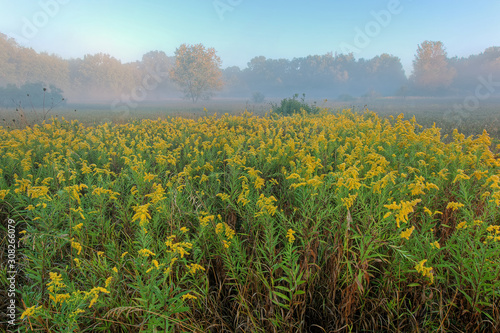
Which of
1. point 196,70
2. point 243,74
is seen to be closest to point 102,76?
point 196,70

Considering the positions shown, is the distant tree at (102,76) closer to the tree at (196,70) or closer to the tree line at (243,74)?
the tree line at (243,74)

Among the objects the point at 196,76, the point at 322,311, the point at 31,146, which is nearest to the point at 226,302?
the point at 322,311

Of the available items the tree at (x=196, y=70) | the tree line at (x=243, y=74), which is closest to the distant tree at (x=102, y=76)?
the tree line at (x=243, y=74)

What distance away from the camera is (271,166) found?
4449mm

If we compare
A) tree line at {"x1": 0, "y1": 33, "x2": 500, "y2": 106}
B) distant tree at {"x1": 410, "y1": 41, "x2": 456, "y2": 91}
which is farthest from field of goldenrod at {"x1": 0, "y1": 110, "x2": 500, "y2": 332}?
distant tree at {"x1": 410, "y1": 41, "x2": 456, "y2": 91}

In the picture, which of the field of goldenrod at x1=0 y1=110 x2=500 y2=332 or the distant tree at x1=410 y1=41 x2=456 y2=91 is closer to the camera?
the field of goldenrod at x1=0 y1=110 x2=500 y2=332

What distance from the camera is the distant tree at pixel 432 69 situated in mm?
77500

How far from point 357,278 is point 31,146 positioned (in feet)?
23.1

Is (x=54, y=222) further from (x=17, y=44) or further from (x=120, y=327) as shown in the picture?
(x=17, y=44)

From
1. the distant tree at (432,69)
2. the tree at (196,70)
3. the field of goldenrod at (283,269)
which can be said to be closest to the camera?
the field of goldenrod at (283,269)

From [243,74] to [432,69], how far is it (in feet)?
246

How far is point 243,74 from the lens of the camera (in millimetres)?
126375

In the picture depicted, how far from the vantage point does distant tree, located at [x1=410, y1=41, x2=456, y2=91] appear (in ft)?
254

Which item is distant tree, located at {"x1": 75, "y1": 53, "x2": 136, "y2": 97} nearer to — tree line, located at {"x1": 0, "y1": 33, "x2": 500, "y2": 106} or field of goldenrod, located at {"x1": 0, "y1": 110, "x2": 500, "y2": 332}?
tree line, located at {"x1": 0, "y1": 33, "x2": 500, "y2": 106}
